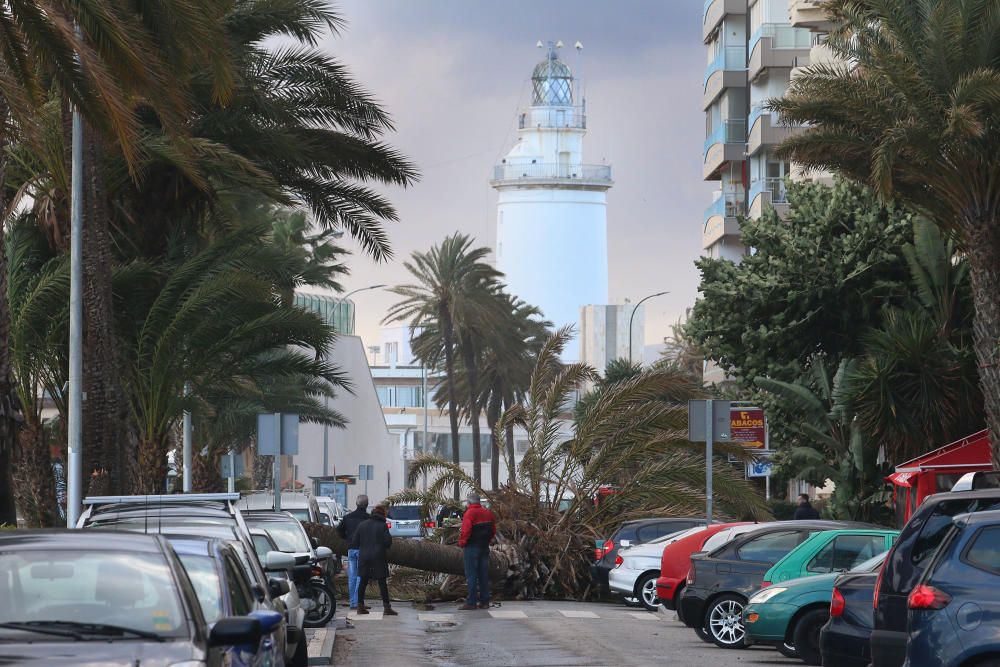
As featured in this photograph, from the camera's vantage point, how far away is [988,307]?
25125mm

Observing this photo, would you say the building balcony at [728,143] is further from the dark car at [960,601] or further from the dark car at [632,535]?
the dark car at [960,601]

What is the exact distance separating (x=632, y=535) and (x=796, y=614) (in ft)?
34.5

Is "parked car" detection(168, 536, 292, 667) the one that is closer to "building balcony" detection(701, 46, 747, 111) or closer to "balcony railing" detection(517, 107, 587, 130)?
"building balcony" detection(701, 46, 747, 111)

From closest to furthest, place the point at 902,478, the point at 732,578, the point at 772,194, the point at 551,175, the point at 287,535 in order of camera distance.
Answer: the point at 732,578 → the point at 287,535 → the point at 902,478 → the point at 772,194 → the point at 551,175

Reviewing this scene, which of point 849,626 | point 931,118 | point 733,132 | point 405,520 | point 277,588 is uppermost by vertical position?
point 733,132

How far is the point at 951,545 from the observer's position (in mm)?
9531

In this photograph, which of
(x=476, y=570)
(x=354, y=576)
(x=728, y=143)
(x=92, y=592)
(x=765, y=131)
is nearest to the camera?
(x=92, y=592)

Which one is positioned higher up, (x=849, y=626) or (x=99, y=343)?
(x=99, y=343)

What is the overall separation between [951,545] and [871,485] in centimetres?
2328

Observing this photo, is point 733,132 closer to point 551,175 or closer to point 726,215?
point 726,215

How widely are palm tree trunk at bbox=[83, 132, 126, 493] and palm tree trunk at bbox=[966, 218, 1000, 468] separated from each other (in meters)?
12.8

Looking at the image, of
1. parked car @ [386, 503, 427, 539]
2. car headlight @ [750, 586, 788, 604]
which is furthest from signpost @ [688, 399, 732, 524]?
parked car @ [386, 503, 427, 539]

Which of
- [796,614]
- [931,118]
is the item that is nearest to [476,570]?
[931,118]

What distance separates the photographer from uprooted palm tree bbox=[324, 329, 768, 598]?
2830cm
